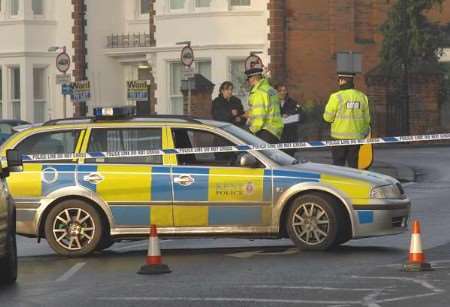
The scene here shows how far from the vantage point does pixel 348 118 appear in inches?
649

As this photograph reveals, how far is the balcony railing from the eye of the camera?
142 feet

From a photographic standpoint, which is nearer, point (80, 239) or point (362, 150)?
point (80, 239)

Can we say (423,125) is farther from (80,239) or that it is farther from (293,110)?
(80,239)

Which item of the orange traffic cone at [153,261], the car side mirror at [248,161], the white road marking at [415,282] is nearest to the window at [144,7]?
the car side mirror at [248,161]

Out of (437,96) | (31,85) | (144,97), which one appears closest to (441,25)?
(437,96)

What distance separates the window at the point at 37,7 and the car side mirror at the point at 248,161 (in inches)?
1261

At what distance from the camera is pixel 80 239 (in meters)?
13.1

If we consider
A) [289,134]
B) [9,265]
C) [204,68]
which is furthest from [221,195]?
[204,68]

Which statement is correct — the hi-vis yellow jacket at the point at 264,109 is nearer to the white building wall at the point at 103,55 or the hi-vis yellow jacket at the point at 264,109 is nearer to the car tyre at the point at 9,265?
the car tyre at the point at 9,265

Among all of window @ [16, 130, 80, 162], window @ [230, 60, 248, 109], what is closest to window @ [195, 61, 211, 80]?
window @ [230, 60, 248, 109]

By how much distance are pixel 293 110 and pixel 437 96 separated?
627 inches

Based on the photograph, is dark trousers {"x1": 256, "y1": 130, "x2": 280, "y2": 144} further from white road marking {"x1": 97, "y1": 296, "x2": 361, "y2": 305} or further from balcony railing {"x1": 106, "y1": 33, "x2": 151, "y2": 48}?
balcony railing {"x1": 106, "y1": 33, "x2": 151, "y2": 48}

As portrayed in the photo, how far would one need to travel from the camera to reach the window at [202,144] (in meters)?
13.1

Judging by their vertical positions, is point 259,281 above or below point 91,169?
below
